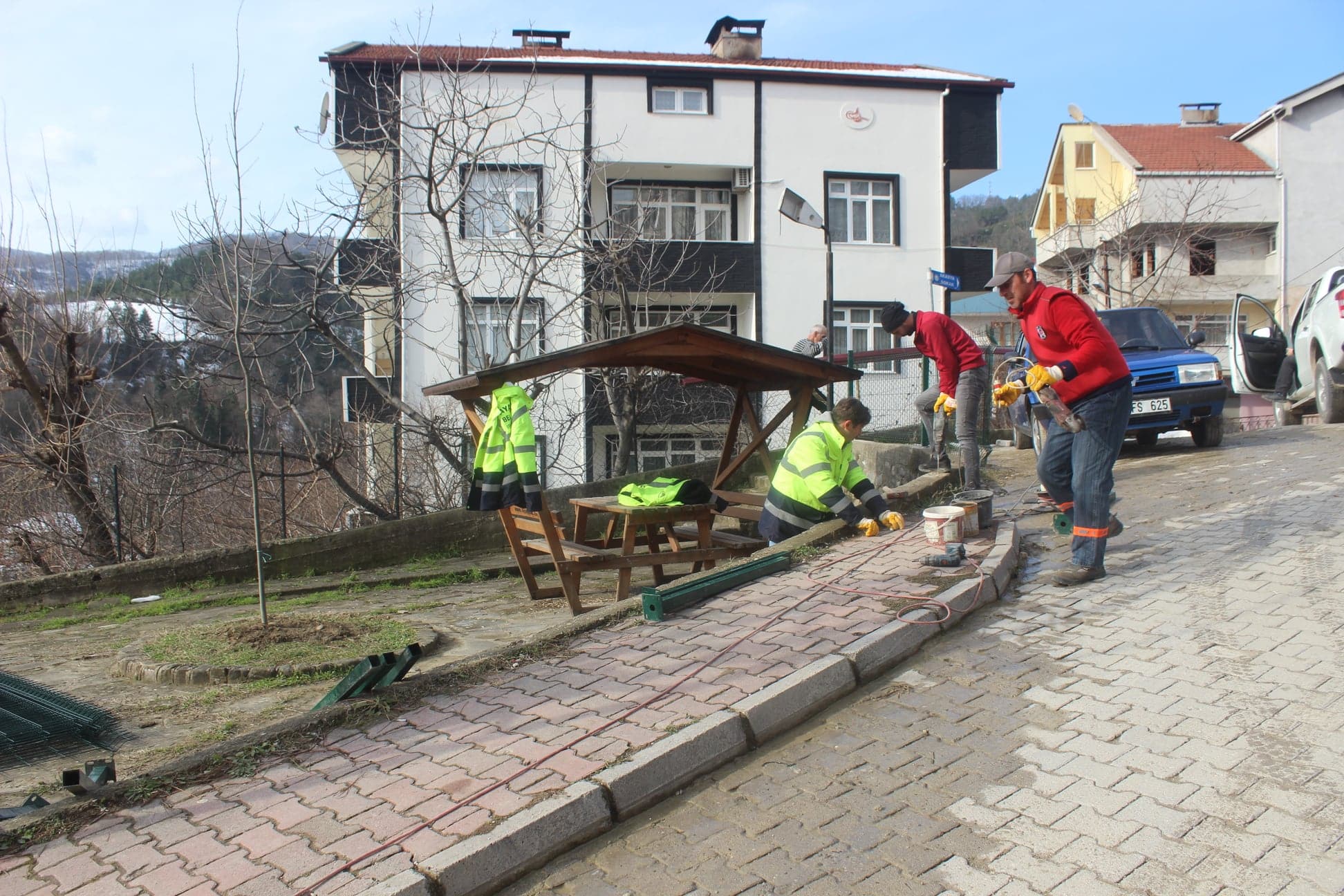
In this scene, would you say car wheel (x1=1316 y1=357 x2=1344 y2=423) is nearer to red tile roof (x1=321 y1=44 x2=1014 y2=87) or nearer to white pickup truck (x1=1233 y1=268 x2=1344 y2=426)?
white pickup truck (x1=1233 y1=268 x2=1344 y2=426)

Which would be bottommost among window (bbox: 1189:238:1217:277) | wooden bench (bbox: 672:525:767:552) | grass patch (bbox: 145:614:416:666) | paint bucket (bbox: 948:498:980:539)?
grass patch (bbox: 145:614:416:666)

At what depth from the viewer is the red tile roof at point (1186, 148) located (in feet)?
120

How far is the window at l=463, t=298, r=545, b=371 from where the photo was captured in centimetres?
1290

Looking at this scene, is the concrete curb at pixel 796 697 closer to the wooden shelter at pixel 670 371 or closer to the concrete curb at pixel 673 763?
the concrete curb at pixel 673 763

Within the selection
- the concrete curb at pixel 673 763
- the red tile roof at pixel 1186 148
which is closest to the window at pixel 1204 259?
the red tile roof at pixel 1186 148

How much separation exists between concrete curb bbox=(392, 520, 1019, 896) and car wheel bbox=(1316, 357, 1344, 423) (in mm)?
10810

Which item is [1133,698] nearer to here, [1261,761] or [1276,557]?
[1261,761]

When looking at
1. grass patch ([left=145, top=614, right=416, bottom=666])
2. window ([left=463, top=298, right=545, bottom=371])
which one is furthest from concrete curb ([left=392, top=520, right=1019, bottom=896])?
window ([left=463, top=298, right=545, bottom=371])

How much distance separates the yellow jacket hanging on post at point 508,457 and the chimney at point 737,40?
23116 mm

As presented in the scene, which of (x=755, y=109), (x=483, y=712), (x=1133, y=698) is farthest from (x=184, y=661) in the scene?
(x=755, y=109)

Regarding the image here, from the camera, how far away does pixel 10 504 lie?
13.7 m

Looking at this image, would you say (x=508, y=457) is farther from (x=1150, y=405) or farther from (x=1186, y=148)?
(x=1186, y=148)

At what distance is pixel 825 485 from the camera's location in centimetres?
756

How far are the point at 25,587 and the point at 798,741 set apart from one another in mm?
8472
